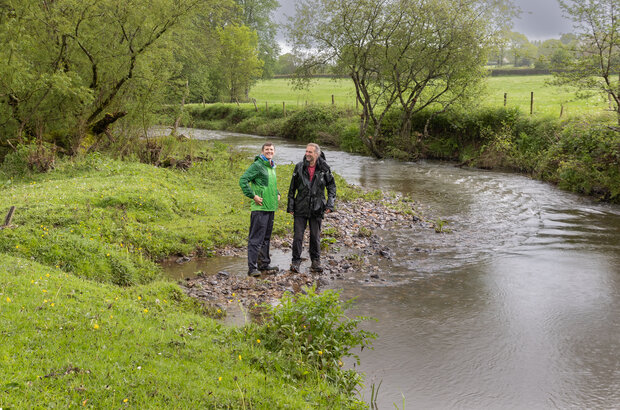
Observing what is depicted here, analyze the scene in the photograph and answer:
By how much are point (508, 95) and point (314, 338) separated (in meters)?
40.7

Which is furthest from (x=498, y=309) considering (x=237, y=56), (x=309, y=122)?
(x=237, y=56)

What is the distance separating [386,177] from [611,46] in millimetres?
10977

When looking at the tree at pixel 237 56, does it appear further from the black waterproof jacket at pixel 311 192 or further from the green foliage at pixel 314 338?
the green foliage at pixel 314 338

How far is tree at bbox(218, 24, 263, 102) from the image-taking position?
5769cm

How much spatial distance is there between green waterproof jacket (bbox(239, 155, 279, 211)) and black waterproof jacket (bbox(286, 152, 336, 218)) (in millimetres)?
475

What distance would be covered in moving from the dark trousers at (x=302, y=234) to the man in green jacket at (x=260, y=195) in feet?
2.13

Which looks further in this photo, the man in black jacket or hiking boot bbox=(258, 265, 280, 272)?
hiking boot bbox=(258, 265, 280, 272)

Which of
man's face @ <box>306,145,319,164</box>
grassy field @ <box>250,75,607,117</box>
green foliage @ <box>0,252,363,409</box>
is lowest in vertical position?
green foliage @ <box>0,252,363,409</box>

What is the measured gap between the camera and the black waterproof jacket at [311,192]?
10.5 m

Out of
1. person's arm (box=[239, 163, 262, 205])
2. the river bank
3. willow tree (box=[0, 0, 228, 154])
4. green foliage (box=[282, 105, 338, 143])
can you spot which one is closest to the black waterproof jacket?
person's arm (box=[239, 163, 262, 205])

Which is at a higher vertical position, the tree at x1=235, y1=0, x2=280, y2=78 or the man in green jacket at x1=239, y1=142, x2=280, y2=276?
the tree at x1=235, y1=0, x2=280, y2=78

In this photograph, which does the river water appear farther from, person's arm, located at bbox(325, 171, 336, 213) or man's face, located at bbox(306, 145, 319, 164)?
man's face, located at bbox(306, 145, 319, 164)

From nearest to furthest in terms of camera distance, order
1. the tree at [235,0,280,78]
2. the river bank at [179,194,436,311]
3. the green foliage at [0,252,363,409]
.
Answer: the green foliage at [0,252,363,409] → the river bank at [179,194,436,311] → the tree at [235,0,280,78]

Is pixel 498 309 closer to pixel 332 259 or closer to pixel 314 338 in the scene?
pixel 332 259
